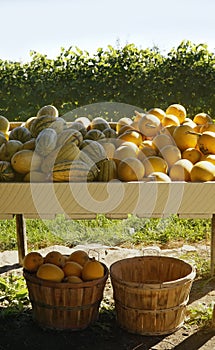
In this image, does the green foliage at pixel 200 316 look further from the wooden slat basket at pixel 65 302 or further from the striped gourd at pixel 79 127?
the striped gourd at pixel 79 127

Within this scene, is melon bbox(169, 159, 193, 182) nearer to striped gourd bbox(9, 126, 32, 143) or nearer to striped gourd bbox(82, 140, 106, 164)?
striped gourd bbox(82, 140, 106, 164)

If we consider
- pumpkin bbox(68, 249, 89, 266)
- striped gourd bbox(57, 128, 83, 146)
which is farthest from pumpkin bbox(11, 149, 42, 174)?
pumpkin bbox(68, 249, 89, 266)

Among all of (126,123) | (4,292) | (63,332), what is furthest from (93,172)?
(4,292)

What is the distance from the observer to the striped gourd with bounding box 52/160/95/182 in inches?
94.0

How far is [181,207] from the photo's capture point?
7.80ft

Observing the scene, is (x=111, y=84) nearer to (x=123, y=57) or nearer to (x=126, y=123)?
(x=123, y=57)

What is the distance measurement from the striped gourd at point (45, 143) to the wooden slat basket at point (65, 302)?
743 mm

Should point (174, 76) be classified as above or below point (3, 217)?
above

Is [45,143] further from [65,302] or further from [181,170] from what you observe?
[65,302]

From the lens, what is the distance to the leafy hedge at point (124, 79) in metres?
6.38

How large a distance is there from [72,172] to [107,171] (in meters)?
0.16

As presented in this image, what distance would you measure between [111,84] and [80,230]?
2.30 meters

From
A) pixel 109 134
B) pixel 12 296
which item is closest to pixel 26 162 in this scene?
pixel 109 134

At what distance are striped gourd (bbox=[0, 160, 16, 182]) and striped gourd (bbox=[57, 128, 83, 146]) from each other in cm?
26
